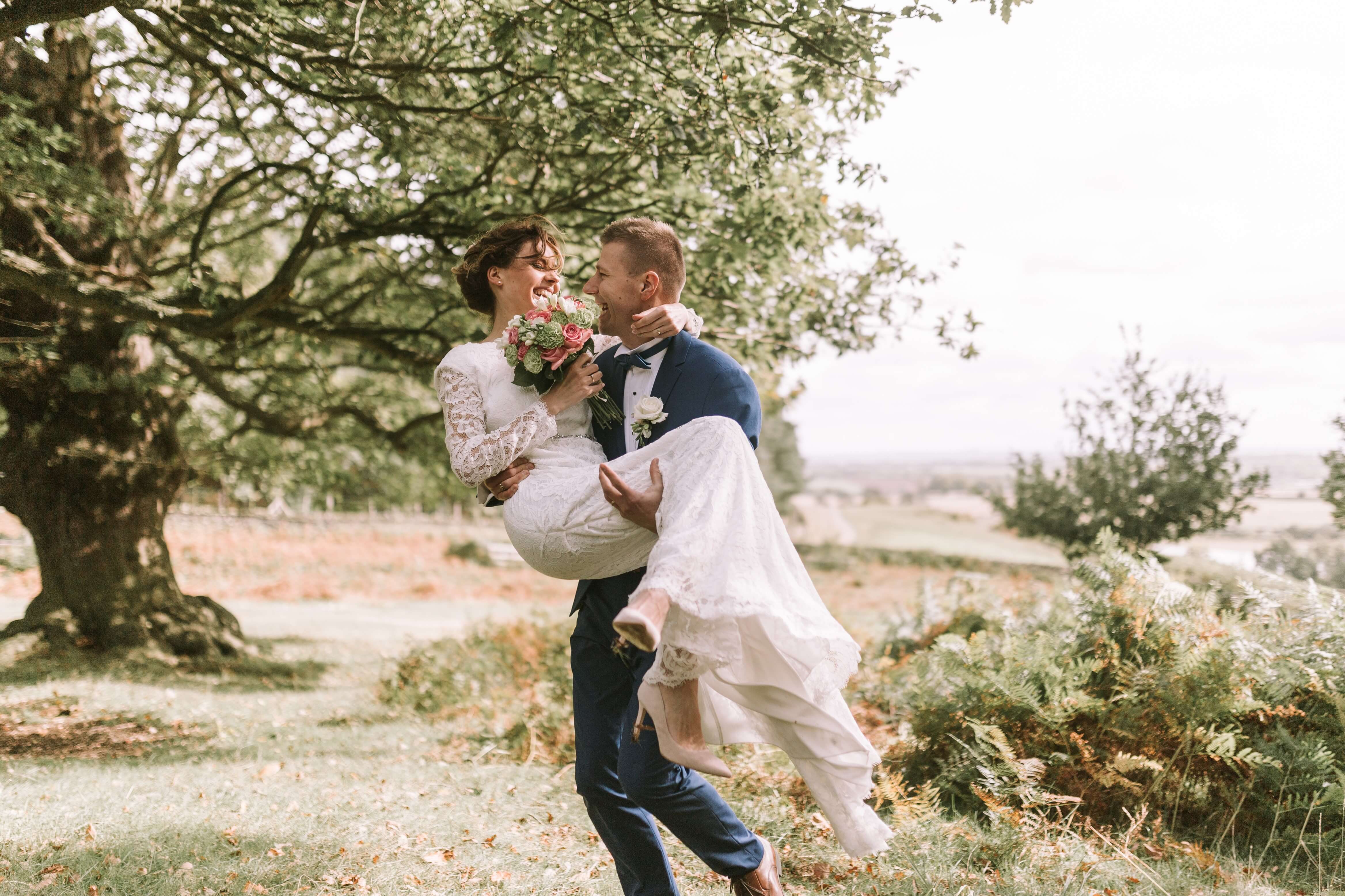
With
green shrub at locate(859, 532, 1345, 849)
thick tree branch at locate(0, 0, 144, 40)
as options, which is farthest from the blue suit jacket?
thick tree branch at locate(0, 0, 144, 40)

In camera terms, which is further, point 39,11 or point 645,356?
point 39,11

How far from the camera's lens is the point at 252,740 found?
7.59m

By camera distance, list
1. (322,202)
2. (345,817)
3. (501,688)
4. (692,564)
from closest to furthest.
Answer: (692,564), (345,817), (322,202), (501,688)

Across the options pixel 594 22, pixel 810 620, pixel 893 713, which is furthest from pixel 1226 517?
pixel 810 620

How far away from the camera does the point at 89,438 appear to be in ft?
32.7

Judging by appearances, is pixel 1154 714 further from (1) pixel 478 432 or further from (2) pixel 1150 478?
(2) pixel 1150 478

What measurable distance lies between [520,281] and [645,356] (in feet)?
2.23

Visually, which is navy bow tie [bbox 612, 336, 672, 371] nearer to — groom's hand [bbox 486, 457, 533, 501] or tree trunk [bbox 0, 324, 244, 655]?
groom's hand [bbox 486, 457, 533, 501]

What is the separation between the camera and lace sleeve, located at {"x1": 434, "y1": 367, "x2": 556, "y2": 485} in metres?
3.22

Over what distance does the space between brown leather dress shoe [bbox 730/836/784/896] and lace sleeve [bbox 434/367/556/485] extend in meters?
1.64

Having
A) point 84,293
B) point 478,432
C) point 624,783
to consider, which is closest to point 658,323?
point 478,432

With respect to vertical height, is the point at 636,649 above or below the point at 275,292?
below

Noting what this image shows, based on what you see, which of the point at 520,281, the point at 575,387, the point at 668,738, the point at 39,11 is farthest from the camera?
the point at 39,11

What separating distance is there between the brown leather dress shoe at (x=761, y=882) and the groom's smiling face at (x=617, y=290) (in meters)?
1.92
